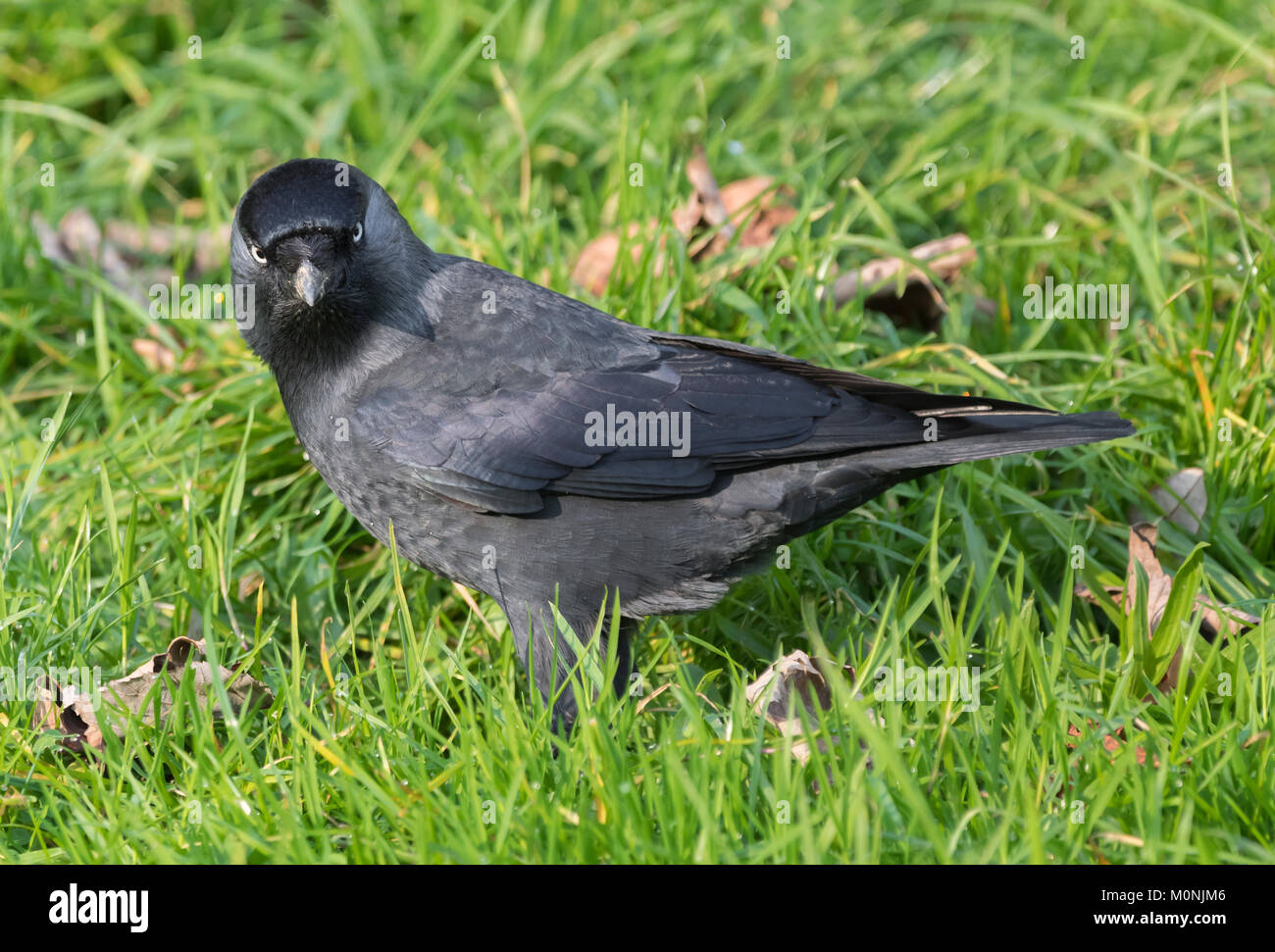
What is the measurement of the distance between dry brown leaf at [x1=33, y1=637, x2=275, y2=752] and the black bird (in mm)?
593

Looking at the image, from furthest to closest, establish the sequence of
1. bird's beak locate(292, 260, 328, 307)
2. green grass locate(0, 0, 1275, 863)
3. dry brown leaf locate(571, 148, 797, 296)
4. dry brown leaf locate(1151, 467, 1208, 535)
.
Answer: dry brown leaf locate(571, 148, 797, 296) → dry brown leaf locate(1151, 467, 1208, 535) → bird's beak locate(292, 260, 328, 307) → green grass locate(0, 0, 1275, 863)

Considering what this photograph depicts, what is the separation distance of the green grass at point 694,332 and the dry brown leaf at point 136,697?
82mm

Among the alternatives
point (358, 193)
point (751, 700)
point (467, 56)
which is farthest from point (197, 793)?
point (467, 56)

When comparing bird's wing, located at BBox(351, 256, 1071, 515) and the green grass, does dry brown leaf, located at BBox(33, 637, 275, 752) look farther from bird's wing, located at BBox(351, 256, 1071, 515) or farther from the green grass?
bird's wing, located at BBox(351, 256, 1071, 515)

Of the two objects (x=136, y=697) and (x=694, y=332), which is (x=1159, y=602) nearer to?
(x=694, y=332)

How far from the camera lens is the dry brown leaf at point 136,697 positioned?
3.34 metres

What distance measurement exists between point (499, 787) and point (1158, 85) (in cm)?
468

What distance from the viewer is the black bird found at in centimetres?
351

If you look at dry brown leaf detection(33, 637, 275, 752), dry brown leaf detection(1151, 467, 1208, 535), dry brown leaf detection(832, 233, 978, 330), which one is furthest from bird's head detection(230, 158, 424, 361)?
dry brown leaf detection(1151, 467, 1208, 535)

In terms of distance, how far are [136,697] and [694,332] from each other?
7.57 ft

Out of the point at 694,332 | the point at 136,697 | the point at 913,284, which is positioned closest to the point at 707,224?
the point at 694,332

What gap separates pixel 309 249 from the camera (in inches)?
137

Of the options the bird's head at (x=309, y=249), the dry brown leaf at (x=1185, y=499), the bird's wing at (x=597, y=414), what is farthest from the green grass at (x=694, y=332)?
the bird's head at (x=309, y=249)

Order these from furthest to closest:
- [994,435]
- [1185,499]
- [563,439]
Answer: [1185,499], [563,439], [994,435]
